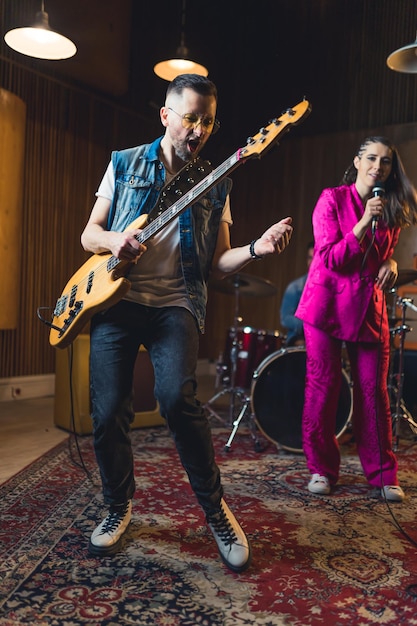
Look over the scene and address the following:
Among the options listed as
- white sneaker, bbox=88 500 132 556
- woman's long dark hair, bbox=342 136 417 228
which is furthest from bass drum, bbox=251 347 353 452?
white sneaker, bbox=88 500 132 556

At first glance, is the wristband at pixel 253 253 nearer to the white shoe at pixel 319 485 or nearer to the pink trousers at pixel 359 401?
the pink trousers at pixel 359 401

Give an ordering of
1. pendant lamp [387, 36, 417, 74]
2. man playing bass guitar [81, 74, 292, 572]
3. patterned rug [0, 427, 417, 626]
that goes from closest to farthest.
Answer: patterned rug [0, 427, 417, 626] < man playing bass guitar [81, 74, 292, 572] < pendant lamp [387, 36, 417, 74]

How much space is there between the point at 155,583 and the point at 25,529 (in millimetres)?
703

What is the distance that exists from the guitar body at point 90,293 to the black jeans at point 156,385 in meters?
0.07

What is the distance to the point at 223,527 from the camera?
197cm

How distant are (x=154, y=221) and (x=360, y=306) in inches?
50.0

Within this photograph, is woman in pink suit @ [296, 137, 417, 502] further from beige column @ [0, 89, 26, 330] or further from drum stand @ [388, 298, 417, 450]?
beige column @ [0, 89, 26, 330]

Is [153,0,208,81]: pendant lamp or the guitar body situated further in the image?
[153,0,208,81]: pendant lamp

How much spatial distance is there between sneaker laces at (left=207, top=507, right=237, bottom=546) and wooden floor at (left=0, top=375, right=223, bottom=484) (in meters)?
1.43

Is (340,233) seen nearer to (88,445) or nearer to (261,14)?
(88,445)

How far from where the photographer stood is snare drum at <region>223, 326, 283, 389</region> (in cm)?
429

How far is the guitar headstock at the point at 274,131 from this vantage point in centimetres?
182

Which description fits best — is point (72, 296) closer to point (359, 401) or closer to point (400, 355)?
point (359, 401)

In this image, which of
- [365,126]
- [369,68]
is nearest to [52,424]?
[365,126]
